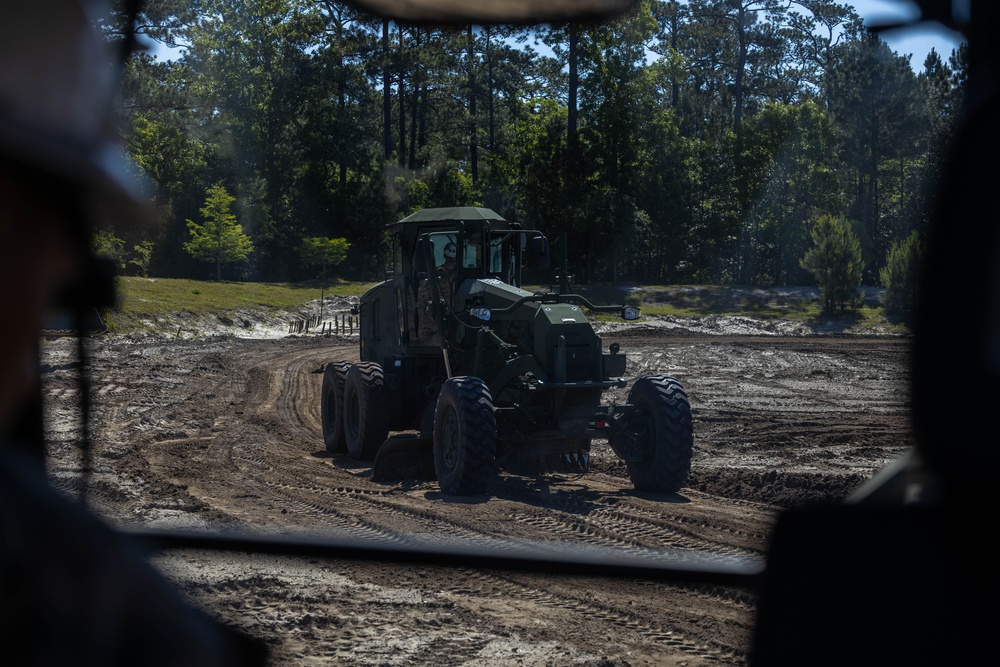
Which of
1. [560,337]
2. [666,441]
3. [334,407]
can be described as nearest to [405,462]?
[560,337]

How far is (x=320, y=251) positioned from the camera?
589 centimetres

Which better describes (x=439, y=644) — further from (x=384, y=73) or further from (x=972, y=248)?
(x=972, y=248)

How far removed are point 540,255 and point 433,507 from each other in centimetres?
340

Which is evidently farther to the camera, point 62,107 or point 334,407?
point 334,407

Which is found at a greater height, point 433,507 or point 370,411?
point 370,411

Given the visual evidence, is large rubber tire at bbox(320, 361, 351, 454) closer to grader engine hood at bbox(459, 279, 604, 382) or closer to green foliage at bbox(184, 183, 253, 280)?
grader engine hood at bbox(459, 279, 604, 382)

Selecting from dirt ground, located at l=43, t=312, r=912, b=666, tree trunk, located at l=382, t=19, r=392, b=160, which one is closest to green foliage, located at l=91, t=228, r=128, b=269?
dirt ground, located at l=43, t=312, r=912, b=666

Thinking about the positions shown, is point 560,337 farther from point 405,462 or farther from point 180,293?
point 180,293

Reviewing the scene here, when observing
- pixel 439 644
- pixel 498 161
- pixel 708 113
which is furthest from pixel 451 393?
pixel 708 113

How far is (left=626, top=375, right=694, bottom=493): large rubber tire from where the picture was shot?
10773mm

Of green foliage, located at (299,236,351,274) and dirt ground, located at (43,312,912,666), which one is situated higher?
green foliage, located at (299,236,351,274)

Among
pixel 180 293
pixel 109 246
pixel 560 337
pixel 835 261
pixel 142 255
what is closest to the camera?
pixel 109 246

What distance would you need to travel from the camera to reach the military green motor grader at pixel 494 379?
1083 centimetres

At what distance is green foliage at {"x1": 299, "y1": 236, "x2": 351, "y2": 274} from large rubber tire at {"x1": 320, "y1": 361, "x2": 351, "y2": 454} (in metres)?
7.73
